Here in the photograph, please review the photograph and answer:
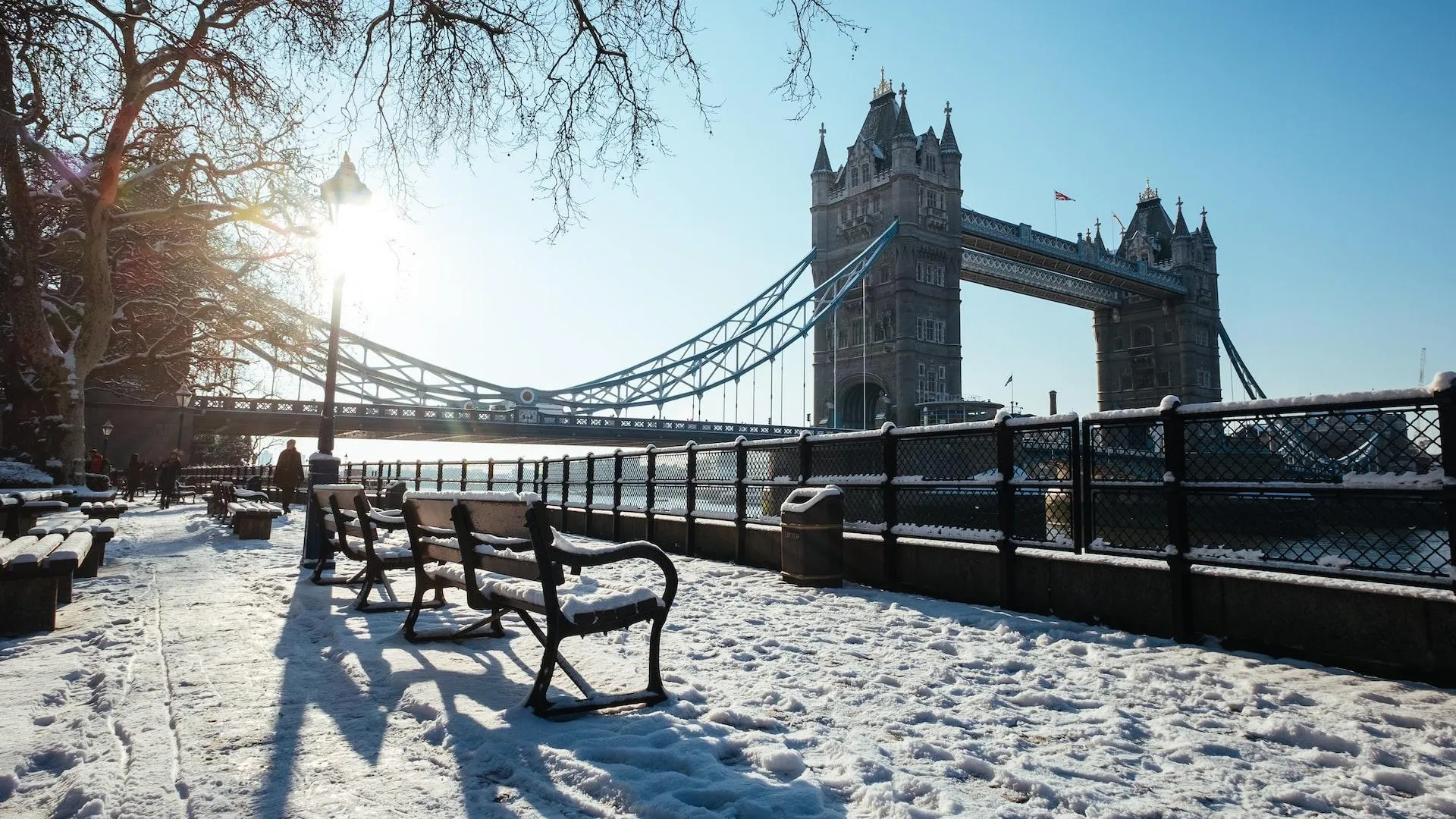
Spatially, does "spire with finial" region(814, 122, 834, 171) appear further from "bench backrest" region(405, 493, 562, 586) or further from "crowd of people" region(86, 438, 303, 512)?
"bench backrest" region(405, 493, 562, 586)

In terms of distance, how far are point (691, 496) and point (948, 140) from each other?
210 ft

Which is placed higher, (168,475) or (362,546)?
(168,475)

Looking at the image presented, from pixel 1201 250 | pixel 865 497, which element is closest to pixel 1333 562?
pixel 865 497

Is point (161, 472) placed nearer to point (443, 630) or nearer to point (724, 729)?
point (443, 630)

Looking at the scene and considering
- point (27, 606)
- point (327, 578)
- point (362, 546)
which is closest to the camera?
point (27, 606)

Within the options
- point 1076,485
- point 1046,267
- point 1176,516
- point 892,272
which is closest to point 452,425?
point 892,272

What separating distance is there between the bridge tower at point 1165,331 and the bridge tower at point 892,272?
1098 inches

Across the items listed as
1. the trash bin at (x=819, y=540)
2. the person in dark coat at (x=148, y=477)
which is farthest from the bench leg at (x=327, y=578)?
the person in dark coat at (x=148, y=477)

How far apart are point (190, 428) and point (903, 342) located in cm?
4465

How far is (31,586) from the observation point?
167 inches

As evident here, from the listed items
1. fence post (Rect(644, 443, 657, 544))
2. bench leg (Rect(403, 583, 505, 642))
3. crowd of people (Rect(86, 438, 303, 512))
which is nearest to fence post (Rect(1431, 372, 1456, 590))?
bench leg (Rect(403, 583, 505, 642))

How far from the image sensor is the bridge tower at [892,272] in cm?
6088

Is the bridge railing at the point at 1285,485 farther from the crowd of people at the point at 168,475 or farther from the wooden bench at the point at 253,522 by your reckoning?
the crowd of people at the point at 168,475

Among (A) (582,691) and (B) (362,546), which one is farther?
(B) (362,546)
